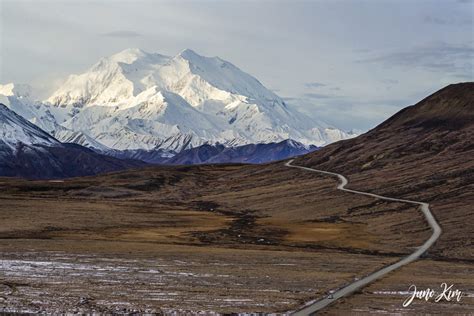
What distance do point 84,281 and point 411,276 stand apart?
2466 cm

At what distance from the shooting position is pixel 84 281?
4872cm

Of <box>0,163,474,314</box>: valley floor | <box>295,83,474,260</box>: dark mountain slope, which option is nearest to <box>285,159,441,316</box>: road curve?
<box>0,163,474,314</box>: valley floor

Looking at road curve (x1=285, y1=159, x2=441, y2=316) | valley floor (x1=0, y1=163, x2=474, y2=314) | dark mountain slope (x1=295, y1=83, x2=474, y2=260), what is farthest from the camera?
dark mountain slope (x1=295, y1=83, x2=474, y2=260)

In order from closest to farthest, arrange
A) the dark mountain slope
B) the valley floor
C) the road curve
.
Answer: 1. the road curve
2. the valley floor
3. the dark mountain slope

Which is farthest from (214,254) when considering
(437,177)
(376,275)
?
(437,177)

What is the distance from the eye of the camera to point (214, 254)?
231ft

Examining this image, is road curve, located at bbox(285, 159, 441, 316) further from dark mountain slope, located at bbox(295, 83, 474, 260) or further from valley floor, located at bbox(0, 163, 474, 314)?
dark mountain slope, located at bbox(295, 83, 474, 260)

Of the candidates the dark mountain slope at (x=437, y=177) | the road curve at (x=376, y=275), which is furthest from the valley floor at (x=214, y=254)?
the dark mountain slope at (x=437, y=177)

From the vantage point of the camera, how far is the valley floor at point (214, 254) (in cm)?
4278

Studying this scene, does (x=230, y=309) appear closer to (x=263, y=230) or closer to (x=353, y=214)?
(x=263, y=230)

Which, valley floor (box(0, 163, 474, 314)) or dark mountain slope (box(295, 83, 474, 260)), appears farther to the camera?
dark mountain slope (box(295, 83, 474, 260))

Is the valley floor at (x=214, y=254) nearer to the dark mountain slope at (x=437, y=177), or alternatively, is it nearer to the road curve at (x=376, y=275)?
the road curve at (x=376, y=275)

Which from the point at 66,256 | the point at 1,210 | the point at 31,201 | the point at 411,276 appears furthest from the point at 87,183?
the point at 411,276

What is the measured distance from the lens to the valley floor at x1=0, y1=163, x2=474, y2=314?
4278 cm
